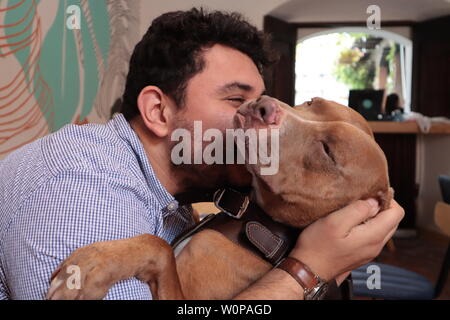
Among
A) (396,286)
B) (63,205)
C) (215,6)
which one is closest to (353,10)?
(215,6)

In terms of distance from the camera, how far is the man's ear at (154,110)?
1607 millimetres

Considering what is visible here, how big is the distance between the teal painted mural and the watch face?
1.68 meters

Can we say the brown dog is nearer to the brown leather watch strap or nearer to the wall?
the brown leather watch strap

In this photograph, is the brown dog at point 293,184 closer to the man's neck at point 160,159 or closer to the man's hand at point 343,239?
the man's hand at point 343,239

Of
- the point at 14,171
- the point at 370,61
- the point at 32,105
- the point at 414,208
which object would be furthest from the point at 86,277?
the point at 370,61

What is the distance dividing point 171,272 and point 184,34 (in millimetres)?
885

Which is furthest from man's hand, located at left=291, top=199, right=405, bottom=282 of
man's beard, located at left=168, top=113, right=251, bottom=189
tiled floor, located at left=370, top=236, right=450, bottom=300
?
tiled floor, located at left=370, top=236, right=450, bottom=300

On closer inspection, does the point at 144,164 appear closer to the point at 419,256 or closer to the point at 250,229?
the point at 250,229

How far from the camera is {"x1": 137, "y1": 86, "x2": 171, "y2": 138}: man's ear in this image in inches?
63.3

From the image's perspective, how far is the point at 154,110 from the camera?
1.64 m

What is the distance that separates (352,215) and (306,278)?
0.23m

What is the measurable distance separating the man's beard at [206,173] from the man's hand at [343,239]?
36 centimetres

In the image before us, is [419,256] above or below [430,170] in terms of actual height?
below

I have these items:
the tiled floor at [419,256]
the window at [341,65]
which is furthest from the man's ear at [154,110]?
the window at [341,65]
